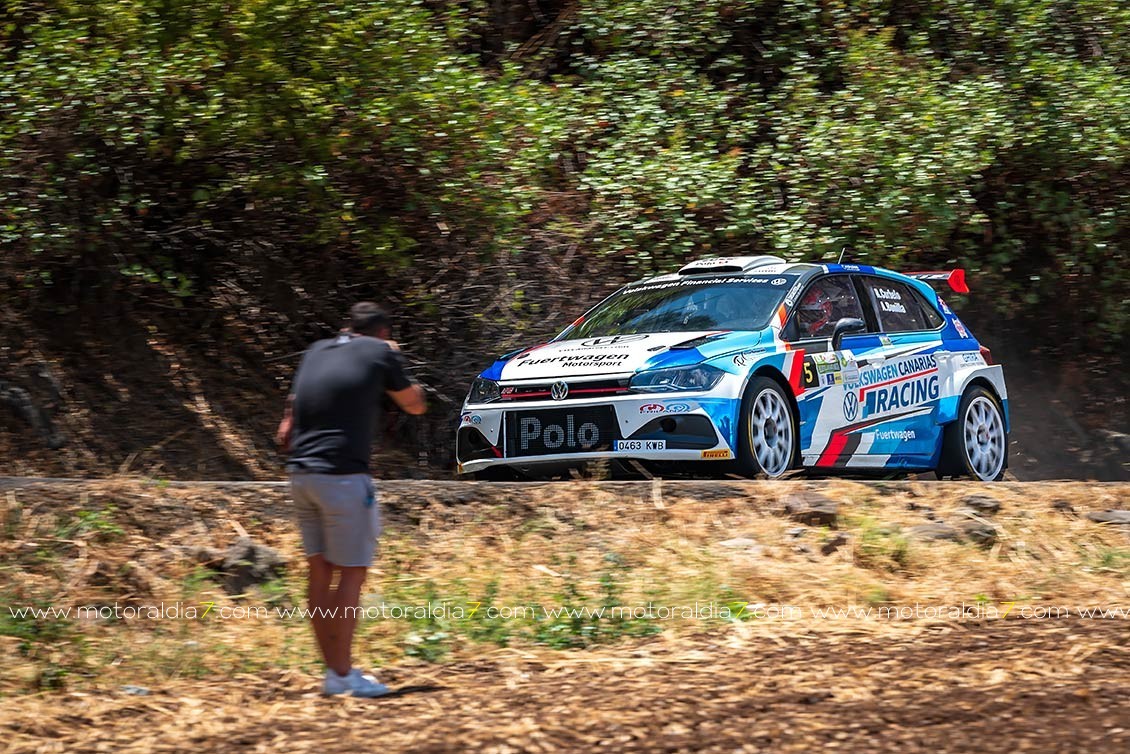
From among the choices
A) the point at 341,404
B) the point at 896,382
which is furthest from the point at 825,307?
the point at 341,404

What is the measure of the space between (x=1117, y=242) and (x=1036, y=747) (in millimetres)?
11954

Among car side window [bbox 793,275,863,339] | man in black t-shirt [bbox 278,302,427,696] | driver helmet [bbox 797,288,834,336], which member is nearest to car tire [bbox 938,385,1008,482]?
car side window [bbox 793,275,863,339]

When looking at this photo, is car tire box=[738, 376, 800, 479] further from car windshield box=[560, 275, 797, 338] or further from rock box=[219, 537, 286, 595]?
rock box=[219, 537, 286, 595]

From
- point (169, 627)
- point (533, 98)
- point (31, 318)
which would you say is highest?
point (533, 98)

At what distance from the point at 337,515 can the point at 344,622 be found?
43 centimetres

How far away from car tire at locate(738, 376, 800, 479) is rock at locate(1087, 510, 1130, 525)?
197cm

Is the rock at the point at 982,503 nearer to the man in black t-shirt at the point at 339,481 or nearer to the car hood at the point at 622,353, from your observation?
the car hood at the point at 622,353

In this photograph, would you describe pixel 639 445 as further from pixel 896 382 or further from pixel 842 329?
pixel 896 382

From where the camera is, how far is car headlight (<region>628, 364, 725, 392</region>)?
29.2ft

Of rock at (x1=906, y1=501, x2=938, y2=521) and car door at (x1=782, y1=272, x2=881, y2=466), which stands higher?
car door at (x1=782, y1=272, x2=881, y2=466)

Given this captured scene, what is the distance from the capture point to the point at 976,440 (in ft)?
37.1

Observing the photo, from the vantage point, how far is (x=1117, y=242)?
1537cm

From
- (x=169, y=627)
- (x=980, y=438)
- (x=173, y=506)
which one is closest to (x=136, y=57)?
(x=173, y=506)

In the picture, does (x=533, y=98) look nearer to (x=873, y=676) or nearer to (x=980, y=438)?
(x=980, y=438)
